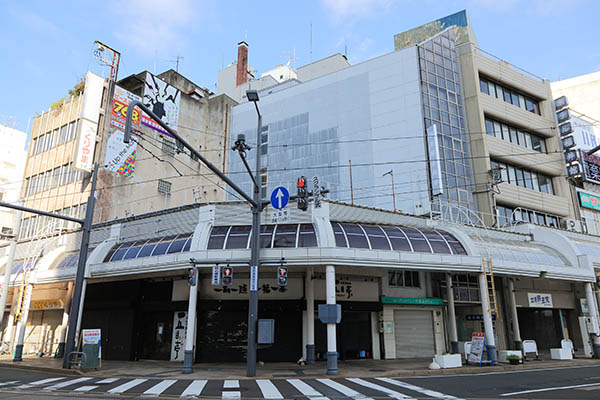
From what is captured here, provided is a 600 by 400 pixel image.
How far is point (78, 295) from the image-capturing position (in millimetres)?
19281

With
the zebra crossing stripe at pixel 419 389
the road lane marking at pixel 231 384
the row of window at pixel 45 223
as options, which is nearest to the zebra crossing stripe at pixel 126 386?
the road lane marking at pixel 231 384

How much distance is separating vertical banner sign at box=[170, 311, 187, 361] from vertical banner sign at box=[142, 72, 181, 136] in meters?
22.0

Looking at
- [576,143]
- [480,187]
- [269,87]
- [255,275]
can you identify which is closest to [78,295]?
[255,275]

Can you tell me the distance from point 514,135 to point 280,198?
32.9 m

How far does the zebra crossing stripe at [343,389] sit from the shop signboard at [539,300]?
20.1 m

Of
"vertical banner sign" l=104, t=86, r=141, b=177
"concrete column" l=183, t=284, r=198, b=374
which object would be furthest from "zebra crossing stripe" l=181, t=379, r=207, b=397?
"vertical banner sign" l=104, t=86, r=141, b=177

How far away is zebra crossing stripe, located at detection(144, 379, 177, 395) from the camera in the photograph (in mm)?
13316

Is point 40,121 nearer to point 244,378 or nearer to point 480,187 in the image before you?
point 244,378

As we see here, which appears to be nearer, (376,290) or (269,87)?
(376,290)

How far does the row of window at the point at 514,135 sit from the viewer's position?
4030 cm

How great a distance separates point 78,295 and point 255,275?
854 cm

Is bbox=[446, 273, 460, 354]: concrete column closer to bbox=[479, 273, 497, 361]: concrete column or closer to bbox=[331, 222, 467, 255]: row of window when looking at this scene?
bbox=[331, 222, 467, 255]: row of window

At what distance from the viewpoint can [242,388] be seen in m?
14.0

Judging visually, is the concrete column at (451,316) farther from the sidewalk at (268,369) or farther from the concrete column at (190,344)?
the concrete column at (190,344)
